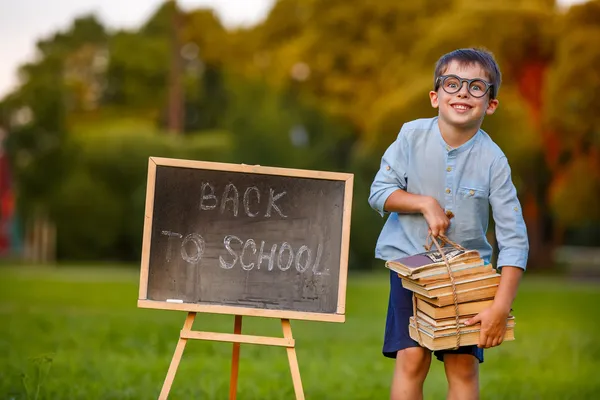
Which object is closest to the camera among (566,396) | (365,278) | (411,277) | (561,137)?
(411,277)

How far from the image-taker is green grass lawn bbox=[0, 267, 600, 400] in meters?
7.05

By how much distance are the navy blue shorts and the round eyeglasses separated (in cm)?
92

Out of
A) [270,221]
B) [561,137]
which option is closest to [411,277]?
[270,221]

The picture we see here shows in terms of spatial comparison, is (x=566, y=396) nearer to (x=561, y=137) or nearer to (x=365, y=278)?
(x=365, y=278)

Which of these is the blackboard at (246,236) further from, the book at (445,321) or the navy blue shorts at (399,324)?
the book at (445,321)

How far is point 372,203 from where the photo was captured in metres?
4.81

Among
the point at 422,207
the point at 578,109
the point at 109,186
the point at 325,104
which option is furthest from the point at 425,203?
the point at 325,104

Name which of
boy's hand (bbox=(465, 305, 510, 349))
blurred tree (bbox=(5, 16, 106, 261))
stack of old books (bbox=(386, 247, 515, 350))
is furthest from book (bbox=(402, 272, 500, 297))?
blurred tree (bbox=(5, 16, 106, 261))

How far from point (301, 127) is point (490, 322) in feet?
71.8

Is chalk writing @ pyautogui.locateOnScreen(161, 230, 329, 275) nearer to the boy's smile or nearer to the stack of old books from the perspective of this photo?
the stack of old books

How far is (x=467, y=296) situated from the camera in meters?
4.39

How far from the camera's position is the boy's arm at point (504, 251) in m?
4.39

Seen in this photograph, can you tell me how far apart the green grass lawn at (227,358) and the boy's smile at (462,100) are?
111 inches

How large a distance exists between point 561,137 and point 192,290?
2310cm
